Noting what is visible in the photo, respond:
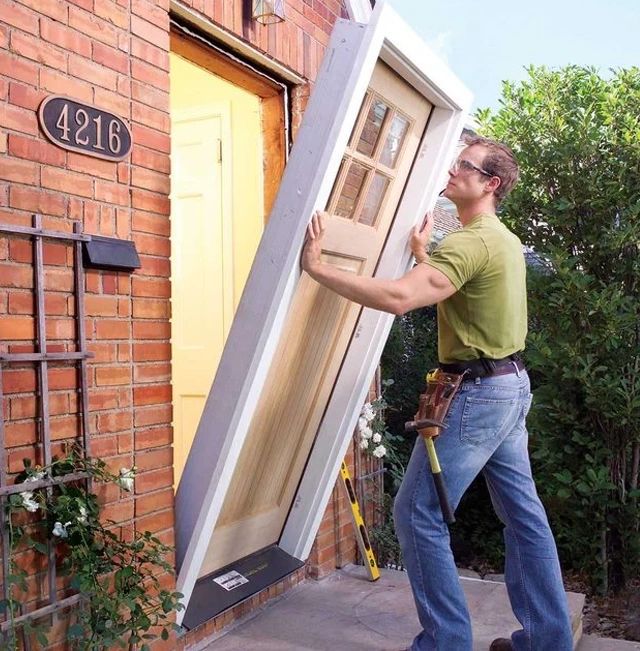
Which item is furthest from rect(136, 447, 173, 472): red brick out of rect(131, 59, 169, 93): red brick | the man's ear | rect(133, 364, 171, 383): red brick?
the man's ear

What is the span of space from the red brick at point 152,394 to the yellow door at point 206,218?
1.36 meters

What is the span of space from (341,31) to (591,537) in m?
3.47

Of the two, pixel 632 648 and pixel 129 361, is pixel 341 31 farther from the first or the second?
pixel 632 648

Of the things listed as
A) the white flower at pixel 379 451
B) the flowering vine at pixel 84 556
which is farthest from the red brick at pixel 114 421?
the white flower at pixel 379 451

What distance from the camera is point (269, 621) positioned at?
133 inches

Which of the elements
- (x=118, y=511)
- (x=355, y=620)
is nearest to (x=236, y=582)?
(x=355, y=620)

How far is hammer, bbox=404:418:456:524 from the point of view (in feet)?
8.32

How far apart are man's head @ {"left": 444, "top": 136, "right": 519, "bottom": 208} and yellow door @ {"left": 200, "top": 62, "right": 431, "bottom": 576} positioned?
0.38m

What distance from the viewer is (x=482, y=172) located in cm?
275

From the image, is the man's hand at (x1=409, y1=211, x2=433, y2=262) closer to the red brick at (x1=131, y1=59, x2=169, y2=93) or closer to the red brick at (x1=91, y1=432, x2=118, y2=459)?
the red brick at (x1=131, y1=59, x2=169, y2=93)

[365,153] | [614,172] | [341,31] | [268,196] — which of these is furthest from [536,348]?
[341,31]

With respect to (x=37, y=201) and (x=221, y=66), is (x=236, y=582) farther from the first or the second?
(x=221, y=66)

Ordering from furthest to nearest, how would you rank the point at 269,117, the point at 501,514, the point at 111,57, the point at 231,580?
the point at 269,117
the point at 231,580
the point at 501,514
the point at 111,57

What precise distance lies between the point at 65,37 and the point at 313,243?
3.14 ft
